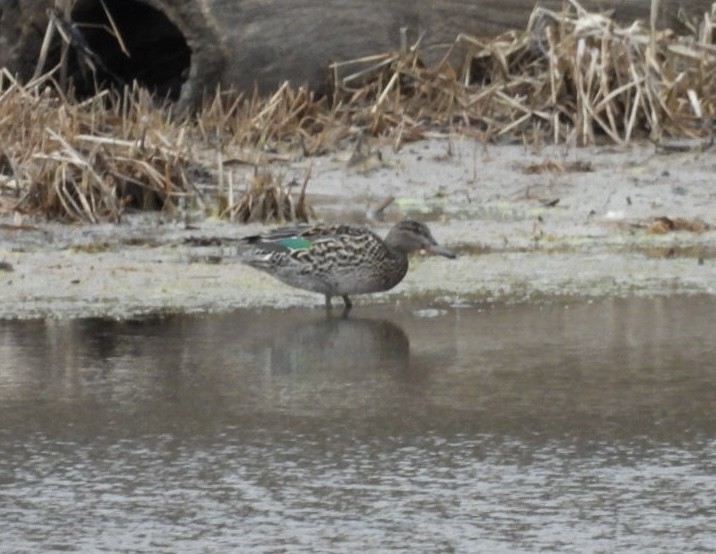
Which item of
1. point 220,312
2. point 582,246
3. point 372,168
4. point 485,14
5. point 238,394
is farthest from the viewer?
point 485,14

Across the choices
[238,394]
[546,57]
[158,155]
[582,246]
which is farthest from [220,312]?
[546,57]

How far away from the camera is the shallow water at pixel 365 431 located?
14.4ft

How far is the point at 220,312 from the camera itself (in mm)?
7387

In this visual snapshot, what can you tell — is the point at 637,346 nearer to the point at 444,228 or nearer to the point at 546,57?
the point at 444,228

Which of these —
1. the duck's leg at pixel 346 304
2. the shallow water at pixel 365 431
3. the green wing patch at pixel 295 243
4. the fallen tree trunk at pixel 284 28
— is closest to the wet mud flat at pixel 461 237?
the duck's leg at pixel 346 304

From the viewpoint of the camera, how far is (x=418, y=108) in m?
12.7

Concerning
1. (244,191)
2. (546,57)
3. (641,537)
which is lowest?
(641,537)

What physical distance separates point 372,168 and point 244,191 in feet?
5.50

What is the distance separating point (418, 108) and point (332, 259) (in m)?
5.31

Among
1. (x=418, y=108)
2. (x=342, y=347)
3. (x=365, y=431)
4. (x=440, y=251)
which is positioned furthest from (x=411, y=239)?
(x=418, y=108)

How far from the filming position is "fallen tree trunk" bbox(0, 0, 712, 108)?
41.2 feet

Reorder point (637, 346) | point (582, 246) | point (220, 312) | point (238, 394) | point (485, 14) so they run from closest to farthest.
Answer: point (238, 394)
point (637, 346)
point (220, 312)
point (582, 246)
point (485, 14)

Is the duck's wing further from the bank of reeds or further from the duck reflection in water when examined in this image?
the bank of reeds

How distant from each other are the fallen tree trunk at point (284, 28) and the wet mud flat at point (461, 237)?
3.52 ft
